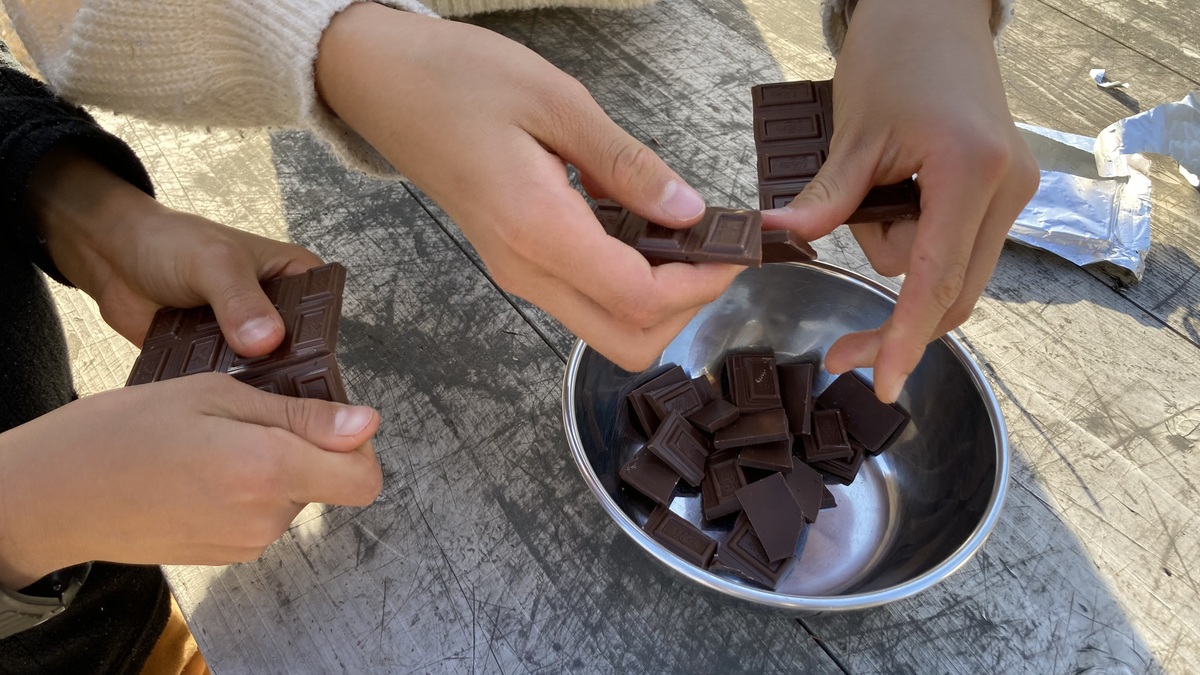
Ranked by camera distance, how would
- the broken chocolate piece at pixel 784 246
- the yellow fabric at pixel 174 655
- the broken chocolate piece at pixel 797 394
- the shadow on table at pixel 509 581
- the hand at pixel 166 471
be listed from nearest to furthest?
the hand at pixel 166 471 → the broken chocolate piece at pixel 784 246 → the shadow on table at pixel 509 581 → the broken chocolate piece at pixel 797 394 → the yellow fabric at pixel 174 655

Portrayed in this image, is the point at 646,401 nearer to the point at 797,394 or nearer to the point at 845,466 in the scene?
the point at 797,394

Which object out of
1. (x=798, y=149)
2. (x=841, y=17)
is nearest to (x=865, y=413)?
(x=798, y=149)

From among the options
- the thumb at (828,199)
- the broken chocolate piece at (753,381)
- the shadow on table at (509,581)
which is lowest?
the shadow on table at (509,581)

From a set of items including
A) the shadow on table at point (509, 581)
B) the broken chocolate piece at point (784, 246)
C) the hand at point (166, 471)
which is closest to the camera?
the hand at point (166, 471)

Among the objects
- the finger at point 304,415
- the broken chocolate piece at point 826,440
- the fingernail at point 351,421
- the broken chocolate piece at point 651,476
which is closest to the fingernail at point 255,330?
the finger at point 304,415

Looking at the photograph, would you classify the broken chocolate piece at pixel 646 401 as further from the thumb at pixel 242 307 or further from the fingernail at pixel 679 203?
the thumb at pixel 242 307

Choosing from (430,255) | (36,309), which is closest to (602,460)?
(430,255)

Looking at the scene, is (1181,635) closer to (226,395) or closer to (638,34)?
(226,395)
